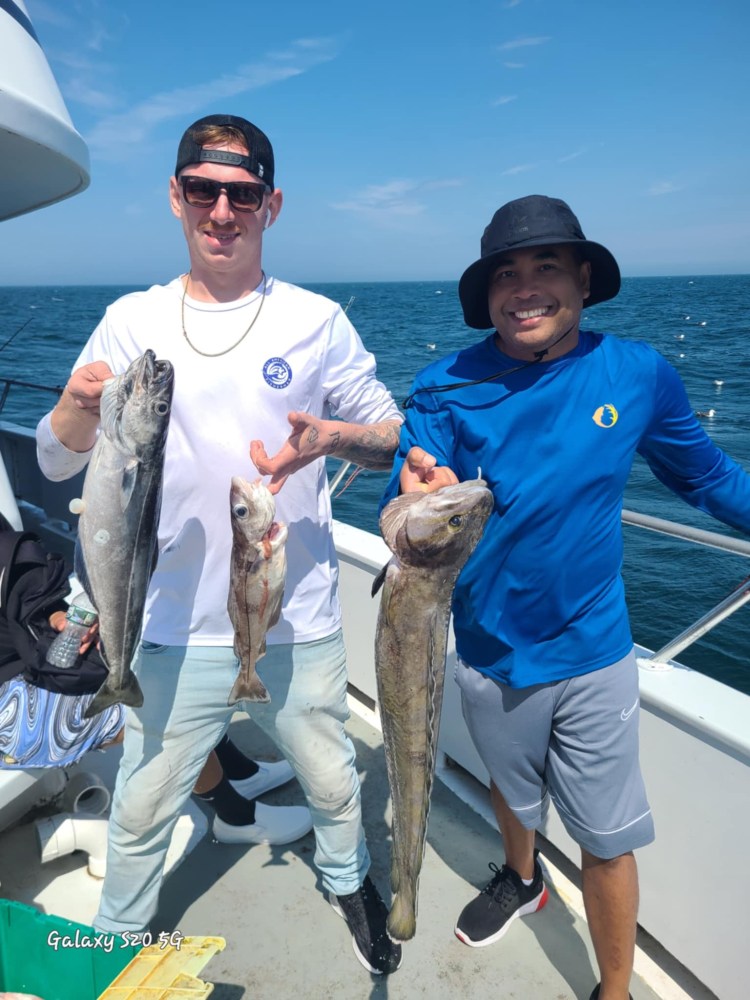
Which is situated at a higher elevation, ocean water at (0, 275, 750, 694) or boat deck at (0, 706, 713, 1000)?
boat deck at (0, 706, 713, 1000)

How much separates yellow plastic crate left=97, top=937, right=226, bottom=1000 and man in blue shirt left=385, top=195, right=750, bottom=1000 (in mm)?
1228

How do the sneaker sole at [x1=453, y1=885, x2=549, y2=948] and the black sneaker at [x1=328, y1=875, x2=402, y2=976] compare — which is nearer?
the black sneaker at [x1=328, y1=875, x2=402, y2=976]

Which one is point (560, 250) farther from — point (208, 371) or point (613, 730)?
point (613, 730)

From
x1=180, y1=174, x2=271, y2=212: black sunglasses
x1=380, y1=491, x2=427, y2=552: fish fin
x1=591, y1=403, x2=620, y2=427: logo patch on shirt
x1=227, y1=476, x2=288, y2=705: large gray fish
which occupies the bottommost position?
x1=227, y1=476, x2=288, y2=705: large gray fish

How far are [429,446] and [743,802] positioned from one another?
A: 1.77 meters

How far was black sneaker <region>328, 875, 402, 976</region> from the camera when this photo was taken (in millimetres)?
2857

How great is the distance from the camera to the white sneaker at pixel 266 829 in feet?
11.5

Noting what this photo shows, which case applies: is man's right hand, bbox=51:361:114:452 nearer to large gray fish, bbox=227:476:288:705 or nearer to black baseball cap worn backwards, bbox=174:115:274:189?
large gray fish, bbox=227:476:288:705

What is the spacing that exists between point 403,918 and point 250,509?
4.55 feet

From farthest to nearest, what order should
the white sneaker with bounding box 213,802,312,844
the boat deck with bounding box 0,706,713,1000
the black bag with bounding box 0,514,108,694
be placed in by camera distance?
the white sneaker with bounding box 213,802,312,844 < the black bag with bounding box 0,514,108,694 < the boat deck with bounding box 0,706,713,1000

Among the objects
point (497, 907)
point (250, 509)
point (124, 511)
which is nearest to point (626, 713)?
point (497, 907)

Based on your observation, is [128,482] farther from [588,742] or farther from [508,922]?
[508,922]

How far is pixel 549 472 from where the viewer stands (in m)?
2.24

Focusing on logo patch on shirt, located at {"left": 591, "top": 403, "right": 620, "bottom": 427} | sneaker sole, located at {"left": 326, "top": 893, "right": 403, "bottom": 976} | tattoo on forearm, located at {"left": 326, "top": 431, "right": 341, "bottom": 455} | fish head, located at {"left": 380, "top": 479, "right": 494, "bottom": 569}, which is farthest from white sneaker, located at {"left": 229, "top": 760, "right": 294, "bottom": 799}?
logo patch on shirt, located at {"left": 591, "top": 403, "right": 620, "bottom": 427}
